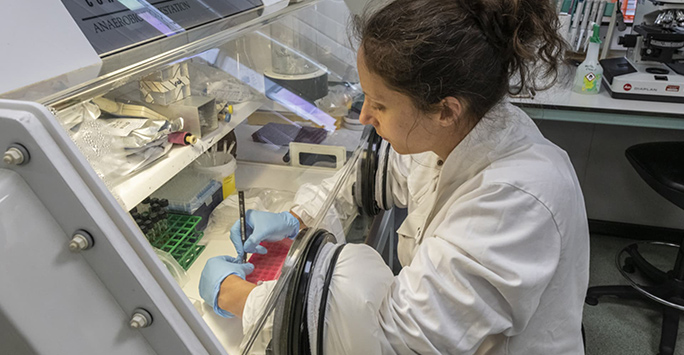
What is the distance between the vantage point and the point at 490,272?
0.88 meters

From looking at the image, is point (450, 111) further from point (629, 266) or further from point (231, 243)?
point (629, 266)

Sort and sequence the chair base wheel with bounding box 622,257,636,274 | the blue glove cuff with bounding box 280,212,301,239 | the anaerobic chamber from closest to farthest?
the anaerobic chamber → the blue glove cuff with bounding box 280,212,301,239 → the chair base wheel with bounding box 622,257,636,274

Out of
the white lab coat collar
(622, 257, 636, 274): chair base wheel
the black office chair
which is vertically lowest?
(622, 257, 636, 274): chair base wheel

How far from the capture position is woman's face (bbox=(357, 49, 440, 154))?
1007 mm

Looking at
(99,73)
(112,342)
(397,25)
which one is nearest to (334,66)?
(397,25)

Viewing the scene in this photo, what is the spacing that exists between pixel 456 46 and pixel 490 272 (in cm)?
41

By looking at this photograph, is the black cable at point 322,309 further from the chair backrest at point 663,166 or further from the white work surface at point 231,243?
the chair backrest at point 663,166

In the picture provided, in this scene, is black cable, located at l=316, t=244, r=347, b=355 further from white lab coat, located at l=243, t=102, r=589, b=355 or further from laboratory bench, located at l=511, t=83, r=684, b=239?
laboratory bench, located at l=511, t=83, r=684, b=239

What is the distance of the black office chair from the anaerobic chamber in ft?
4.20

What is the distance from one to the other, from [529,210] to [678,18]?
2111mm

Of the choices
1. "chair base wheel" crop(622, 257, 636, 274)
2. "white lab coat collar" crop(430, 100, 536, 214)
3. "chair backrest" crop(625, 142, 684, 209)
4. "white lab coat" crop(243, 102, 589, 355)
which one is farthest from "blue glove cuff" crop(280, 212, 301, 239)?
"chair base wheel" crop(622, 257, 636, 274)

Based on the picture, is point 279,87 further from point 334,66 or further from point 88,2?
point 88,2

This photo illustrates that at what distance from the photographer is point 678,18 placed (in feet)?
7.93

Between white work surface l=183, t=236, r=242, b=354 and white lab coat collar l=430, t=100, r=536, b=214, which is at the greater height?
white lab coat collar l=430, t=100, r=536, b=214
